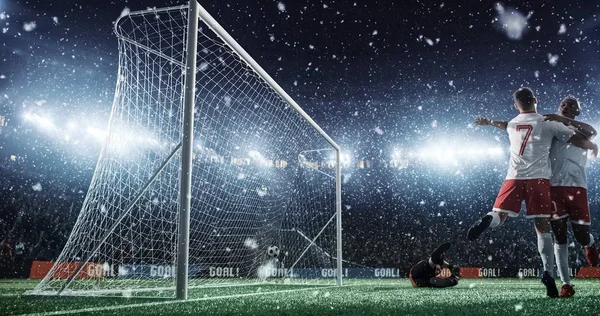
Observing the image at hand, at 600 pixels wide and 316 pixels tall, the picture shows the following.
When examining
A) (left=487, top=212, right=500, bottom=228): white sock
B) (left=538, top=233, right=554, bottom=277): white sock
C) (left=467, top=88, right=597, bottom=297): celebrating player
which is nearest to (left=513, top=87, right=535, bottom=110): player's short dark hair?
(left=467, top=88, right=597, bottom=297): celebrating player

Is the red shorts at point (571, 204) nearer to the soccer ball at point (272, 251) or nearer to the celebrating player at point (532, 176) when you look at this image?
the celebrating player at point (532, 176)

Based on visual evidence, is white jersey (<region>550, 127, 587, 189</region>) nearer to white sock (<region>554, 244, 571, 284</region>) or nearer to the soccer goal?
white sock (<region>554, 244, 571, 284</region>)

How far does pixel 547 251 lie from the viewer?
12.9 feet

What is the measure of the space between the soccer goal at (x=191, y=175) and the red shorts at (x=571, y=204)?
3.26 meters

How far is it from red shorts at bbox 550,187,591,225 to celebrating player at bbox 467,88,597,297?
1.13ft

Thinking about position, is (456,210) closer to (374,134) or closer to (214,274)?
(374,134)

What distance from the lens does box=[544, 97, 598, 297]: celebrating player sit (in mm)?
4220

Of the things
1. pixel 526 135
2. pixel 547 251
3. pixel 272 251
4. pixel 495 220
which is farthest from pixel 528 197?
pixel 272 251

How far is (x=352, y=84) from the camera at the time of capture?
24.1 meters

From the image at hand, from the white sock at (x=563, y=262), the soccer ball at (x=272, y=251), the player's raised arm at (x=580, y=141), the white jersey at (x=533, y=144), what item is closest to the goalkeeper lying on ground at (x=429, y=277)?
the white sock at (x=563, y=262)

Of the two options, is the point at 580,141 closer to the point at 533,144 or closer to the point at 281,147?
the point at 533,144

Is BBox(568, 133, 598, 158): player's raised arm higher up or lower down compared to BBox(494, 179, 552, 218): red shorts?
higher up

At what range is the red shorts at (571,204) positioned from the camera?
13.9 feet

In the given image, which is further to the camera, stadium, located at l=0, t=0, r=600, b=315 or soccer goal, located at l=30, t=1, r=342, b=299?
stadium, located at l=0, t=0, r=600, b=315
